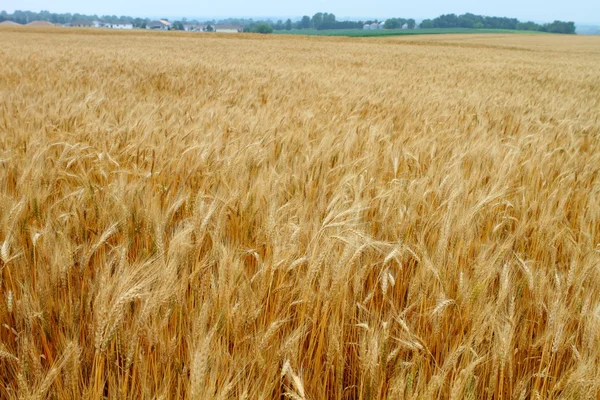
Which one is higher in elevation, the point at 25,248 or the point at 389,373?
the point at 25,248

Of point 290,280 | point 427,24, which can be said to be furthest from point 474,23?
point 290,280

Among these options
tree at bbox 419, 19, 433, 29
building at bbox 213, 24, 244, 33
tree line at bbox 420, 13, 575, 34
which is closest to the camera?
building at bbox 213, 24, 244, 33

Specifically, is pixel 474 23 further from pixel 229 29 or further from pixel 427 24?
pixel 229 29

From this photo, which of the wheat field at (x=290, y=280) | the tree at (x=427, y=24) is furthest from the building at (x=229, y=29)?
the wheat field at (x=290, y=280)

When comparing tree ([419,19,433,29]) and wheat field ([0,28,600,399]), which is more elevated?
tree ([419,19,433,29])

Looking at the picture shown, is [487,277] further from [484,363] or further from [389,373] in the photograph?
[389,373]

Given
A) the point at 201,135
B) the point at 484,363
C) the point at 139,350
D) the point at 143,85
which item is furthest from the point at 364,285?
the point at 143,85

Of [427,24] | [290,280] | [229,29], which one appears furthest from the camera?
[229,29]

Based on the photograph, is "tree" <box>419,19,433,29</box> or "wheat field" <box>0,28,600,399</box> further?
"tree" <box>419,19,433,29</box>

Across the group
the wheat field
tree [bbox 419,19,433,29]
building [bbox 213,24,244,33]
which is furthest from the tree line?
the wheat field

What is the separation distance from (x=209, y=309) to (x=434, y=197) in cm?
106

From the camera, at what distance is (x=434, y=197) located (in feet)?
5.53

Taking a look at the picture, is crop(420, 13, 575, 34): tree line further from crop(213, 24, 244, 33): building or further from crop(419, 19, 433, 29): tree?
crop(213, 24, 244, 33): building

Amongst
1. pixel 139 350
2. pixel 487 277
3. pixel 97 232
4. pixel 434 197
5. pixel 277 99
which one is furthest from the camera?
pixel 277 99
